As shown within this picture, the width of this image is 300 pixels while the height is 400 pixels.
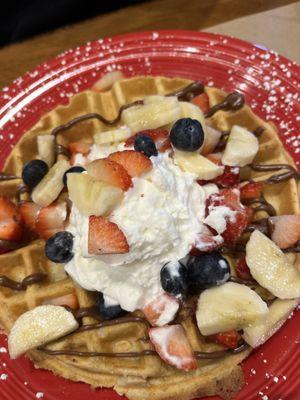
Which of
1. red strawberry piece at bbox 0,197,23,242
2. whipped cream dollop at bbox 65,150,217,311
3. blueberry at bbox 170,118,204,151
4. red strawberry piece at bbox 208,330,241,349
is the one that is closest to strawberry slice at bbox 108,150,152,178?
whipped cream dollop at bbox 65,150,217,311

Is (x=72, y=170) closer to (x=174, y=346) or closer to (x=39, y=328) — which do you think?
(x=39, y=328)

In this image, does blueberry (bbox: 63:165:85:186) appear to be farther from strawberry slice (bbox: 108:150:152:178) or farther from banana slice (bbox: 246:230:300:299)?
banana slice (bbox: 246:230:300:299)

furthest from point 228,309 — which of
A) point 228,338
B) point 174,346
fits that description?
point 174,346

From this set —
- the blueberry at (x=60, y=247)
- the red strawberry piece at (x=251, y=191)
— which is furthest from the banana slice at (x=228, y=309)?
the blueberry at (x=60, y=247)

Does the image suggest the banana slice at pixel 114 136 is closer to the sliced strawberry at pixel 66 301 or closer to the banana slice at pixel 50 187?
the banana slice at pixel 50 187

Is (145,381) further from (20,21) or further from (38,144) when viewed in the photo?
(20,21)

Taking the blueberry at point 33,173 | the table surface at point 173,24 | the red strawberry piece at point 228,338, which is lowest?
the red strawberry piece at point 228,338
